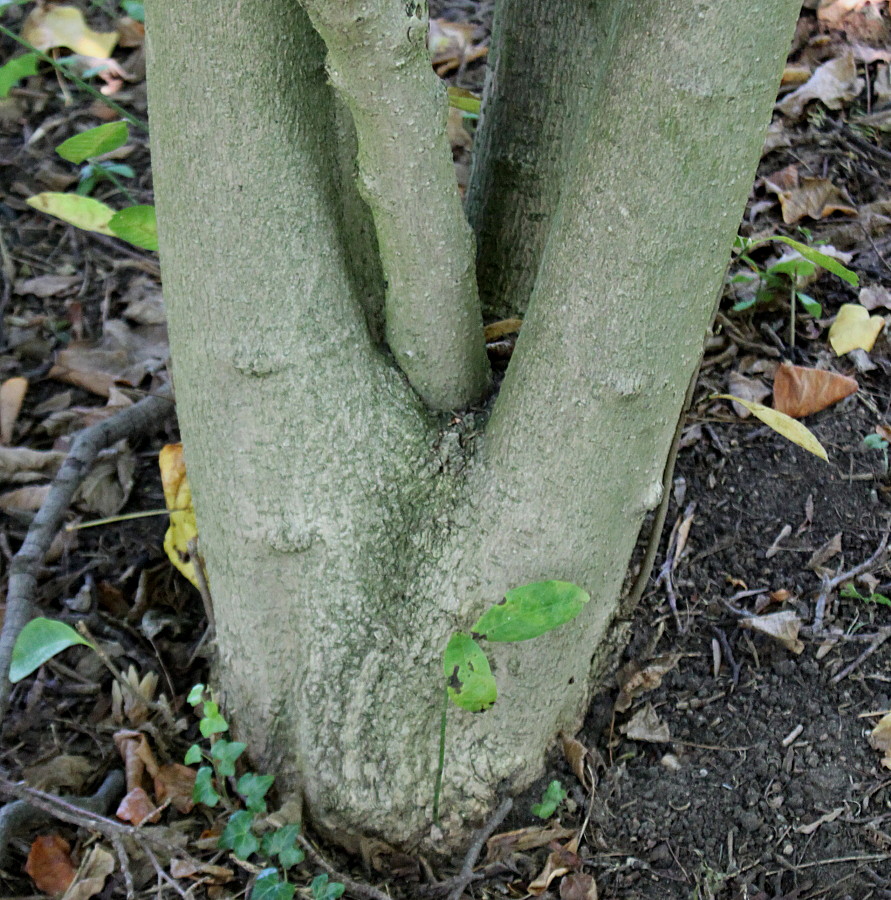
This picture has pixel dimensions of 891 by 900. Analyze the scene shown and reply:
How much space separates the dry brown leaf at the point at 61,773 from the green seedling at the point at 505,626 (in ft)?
2.67

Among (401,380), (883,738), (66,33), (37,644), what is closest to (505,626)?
(401,380)

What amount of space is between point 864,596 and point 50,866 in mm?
1469

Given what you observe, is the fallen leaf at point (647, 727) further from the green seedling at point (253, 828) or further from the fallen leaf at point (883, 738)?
the green seedling at point (253, 828)

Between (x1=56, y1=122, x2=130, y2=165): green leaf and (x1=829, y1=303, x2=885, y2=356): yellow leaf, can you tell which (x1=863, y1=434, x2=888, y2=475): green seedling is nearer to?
(x1=829, y1=303, x2=885, y2=356): yellow leaf

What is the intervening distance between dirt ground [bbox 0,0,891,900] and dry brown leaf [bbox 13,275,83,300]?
3.9 inches

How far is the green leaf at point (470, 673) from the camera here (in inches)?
46.5

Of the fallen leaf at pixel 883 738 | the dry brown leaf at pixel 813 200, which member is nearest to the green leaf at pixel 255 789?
the fallen leaf at pixel 883 738

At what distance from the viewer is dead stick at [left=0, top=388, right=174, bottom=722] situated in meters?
1.64

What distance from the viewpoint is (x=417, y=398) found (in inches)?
56.2

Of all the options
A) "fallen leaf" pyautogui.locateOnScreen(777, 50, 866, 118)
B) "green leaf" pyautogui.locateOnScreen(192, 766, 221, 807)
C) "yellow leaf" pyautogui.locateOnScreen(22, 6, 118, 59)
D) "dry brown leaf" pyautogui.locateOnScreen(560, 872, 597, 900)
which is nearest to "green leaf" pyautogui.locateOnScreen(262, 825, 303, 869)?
"green leaf" pyautogui.locateOnScreen(192, 766, 221, 807)

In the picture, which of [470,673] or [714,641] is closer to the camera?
[470,673]

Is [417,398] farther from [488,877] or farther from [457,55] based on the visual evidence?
[457,55]

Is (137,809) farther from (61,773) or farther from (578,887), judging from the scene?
(578,887)

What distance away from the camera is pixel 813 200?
7.77ft
